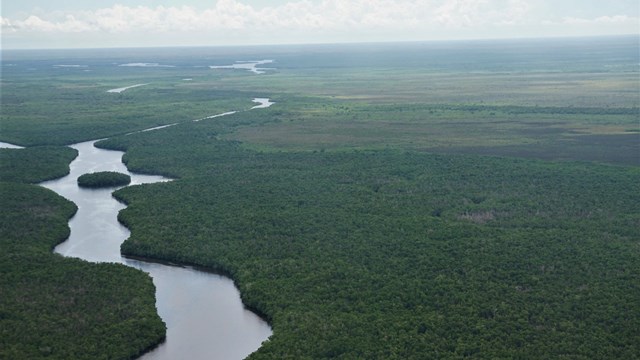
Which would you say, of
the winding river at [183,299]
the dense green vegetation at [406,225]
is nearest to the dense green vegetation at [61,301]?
the winding river at [183,299]

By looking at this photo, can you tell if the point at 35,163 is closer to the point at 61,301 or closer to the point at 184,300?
the point at 61,301

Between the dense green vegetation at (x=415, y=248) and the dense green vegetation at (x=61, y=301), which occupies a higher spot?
the dense green vegetation at (x=415, y=248)

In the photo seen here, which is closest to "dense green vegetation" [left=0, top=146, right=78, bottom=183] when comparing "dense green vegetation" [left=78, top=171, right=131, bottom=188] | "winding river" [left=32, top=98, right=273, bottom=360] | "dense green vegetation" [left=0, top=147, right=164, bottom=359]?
"dense green vegetation" [left=78, top=171, right=131, bottom=188]

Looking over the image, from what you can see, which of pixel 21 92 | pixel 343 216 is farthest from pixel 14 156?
pixel 21 92

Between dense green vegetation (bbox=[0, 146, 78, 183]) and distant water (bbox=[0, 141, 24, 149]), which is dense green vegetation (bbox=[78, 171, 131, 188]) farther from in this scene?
distant water (bbox=[0, 141, 24, 149])

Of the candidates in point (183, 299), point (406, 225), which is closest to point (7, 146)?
point (183, 299)

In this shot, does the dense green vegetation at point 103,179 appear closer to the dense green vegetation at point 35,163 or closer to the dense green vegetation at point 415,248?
the dense green vegetation at point 35,163
